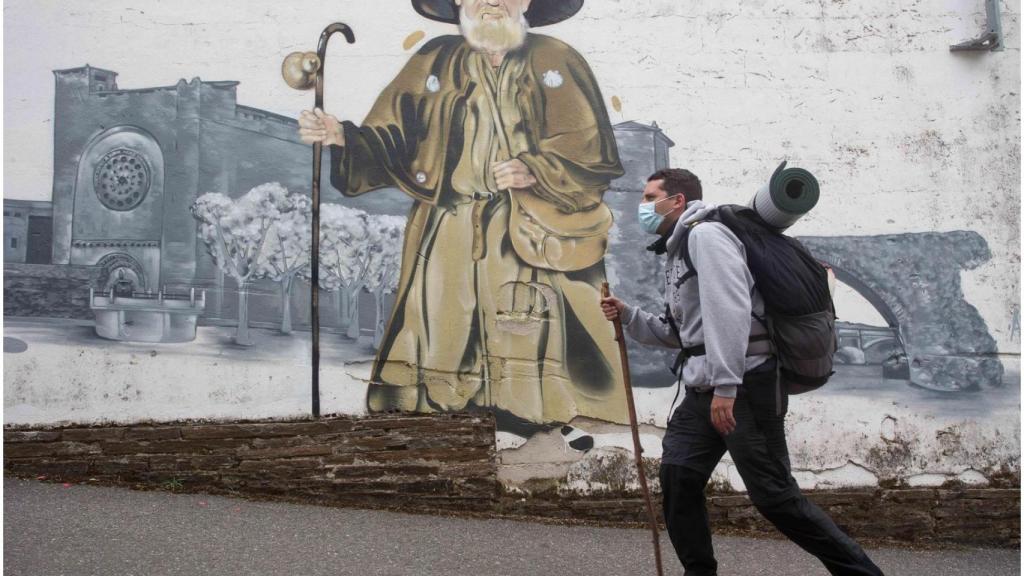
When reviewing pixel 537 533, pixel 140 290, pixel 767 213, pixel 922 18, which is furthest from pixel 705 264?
pixel 140 290

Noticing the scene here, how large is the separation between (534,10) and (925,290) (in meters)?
2.81

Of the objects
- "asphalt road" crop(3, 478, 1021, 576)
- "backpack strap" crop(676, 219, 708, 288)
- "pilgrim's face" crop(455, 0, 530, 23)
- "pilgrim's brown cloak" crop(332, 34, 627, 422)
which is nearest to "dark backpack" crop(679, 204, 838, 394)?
"backpack strap" crop(676, 219, 708, 288)

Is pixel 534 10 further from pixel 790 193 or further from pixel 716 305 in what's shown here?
pixel 716 305

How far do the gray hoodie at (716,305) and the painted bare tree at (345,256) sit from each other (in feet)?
7.43

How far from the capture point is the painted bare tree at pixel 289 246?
207 inches

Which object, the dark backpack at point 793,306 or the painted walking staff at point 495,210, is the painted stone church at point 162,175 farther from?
the dark backpack at point 793,306

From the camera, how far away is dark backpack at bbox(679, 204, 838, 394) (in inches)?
128

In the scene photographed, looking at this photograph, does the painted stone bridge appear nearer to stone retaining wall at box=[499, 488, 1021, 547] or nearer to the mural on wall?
the mural on wall

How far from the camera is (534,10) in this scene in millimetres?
5309

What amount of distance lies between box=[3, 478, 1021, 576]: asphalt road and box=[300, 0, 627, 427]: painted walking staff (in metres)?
0.72

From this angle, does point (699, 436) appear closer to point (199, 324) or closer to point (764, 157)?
point (764, 157)

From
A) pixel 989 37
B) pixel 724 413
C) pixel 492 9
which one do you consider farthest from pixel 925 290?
pixel 492 9

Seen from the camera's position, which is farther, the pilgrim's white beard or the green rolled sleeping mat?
the pilgrim's white beard

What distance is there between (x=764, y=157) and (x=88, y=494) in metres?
4.24
